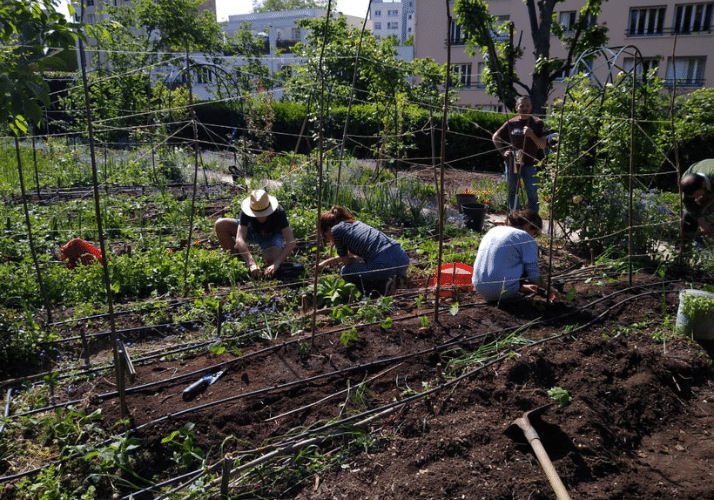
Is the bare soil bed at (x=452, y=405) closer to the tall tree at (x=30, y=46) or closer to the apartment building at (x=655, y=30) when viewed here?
the tall tree at (x=30, y=46)

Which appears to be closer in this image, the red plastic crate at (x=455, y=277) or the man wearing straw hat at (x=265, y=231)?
the red plastic crate at (x=455, y=277)

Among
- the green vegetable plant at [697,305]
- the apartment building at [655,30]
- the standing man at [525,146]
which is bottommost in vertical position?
the green vegetable plant at [697,305]

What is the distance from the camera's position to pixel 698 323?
12.1 feet

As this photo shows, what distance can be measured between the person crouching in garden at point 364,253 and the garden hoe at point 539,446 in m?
1.92

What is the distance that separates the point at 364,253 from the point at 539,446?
97.1 inches

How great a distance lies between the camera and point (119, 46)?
12.7 metres

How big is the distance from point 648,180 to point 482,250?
122 inches

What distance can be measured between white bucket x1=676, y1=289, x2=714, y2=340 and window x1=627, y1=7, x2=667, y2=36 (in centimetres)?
2499

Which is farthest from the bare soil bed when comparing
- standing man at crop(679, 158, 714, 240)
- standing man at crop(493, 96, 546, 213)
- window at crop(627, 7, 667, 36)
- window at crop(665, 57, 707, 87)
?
window at crop(627, 7, 667, 36)

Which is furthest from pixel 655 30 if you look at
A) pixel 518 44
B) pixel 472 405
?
pixel 472 405

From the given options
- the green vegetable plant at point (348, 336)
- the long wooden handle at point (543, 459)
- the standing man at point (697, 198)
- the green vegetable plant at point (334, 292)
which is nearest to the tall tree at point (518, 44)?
the standing man at point (697, 198)

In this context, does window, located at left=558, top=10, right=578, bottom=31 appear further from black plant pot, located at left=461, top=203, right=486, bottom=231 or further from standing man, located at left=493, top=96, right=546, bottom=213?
black plant pot, located at left=461, top=203, right=486, bottom=231

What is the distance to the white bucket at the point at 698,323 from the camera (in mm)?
3688

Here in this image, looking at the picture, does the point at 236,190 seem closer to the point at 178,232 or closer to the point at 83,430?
the point at 178,232
